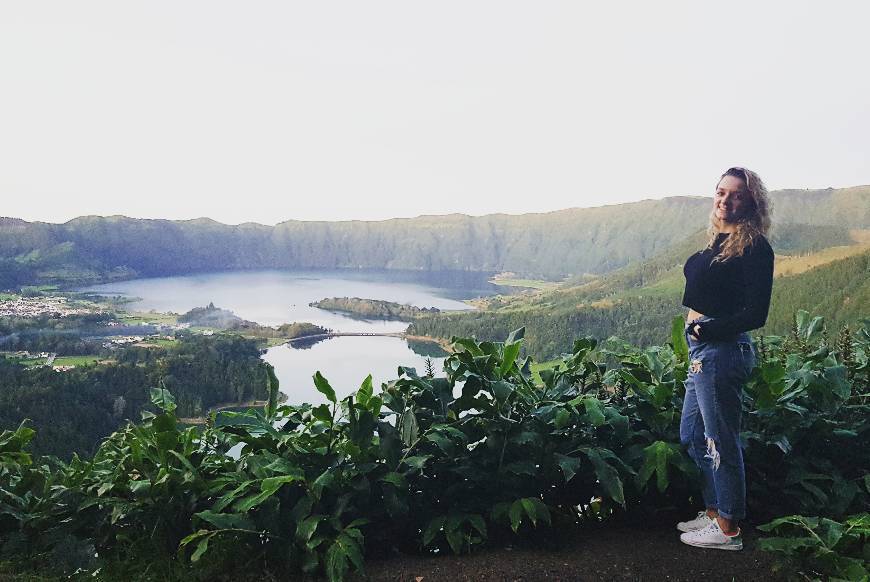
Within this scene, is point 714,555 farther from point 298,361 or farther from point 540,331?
point 540,331

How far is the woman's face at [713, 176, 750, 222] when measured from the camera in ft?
11.1

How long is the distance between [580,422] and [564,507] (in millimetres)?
560

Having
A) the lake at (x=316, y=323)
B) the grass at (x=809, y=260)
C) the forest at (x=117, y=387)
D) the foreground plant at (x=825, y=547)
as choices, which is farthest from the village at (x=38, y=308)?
the foreground plant at (x=825, y=547)

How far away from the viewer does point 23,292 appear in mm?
158500

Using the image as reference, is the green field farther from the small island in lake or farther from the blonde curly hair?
the blonde curly hair

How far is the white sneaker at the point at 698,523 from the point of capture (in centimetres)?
345

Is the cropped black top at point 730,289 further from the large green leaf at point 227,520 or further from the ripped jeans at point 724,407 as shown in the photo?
the large green leaf at point 227,520

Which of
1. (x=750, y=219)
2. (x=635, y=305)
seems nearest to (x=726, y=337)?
(x=750, y=219)

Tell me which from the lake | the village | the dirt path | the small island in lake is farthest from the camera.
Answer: the small island in lake

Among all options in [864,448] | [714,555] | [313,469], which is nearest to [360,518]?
[313,469]

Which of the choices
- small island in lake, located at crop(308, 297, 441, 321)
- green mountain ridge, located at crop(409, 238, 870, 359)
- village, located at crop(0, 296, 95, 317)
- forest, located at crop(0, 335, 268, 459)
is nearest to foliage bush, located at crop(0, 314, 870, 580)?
forest, located at crop(0, 335, 268, 459)

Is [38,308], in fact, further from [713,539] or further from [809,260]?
[809,260]

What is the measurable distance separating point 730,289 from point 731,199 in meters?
0.50

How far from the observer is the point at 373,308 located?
487ft
